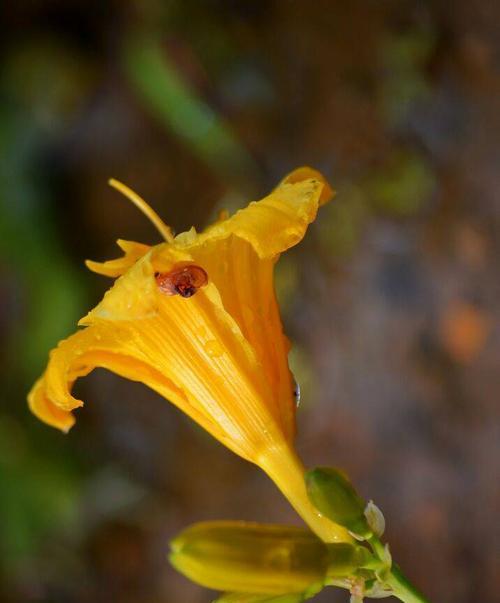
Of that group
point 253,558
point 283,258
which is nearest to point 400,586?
point 253,558

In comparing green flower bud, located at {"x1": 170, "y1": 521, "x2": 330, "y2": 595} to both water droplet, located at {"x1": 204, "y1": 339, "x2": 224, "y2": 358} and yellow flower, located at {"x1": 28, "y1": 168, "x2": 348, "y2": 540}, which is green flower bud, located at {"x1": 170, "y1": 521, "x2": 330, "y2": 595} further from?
water droplet, located at {"x1": 204, "y1": 339, "x2": 224, "y2": 358}

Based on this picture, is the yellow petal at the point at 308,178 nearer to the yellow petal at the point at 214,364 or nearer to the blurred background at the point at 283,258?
the yellow petal at the point at 214,364

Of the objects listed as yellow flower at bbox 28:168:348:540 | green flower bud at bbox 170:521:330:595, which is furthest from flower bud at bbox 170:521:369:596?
yellow flower at bbox 28:168:348:540

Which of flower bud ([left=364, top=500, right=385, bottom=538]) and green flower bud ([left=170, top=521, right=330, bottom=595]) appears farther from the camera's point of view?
flower bud ([left=364, top=500, right=385, bottom=538])

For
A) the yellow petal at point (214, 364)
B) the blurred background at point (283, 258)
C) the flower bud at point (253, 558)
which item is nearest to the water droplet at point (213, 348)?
the yellow petal at point (214, 364)

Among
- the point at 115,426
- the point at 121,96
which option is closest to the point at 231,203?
the point at 121,96

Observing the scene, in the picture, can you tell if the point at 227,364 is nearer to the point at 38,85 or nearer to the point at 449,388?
the point at 449,388

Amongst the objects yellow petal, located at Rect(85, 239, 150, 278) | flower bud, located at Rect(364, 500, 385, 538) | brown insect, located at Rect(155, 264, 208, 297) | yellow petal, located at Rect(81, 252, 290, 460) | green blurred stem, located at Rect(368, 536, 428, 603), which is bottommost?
green blurred stem, located at Rect(368, 536, 428, 603)
